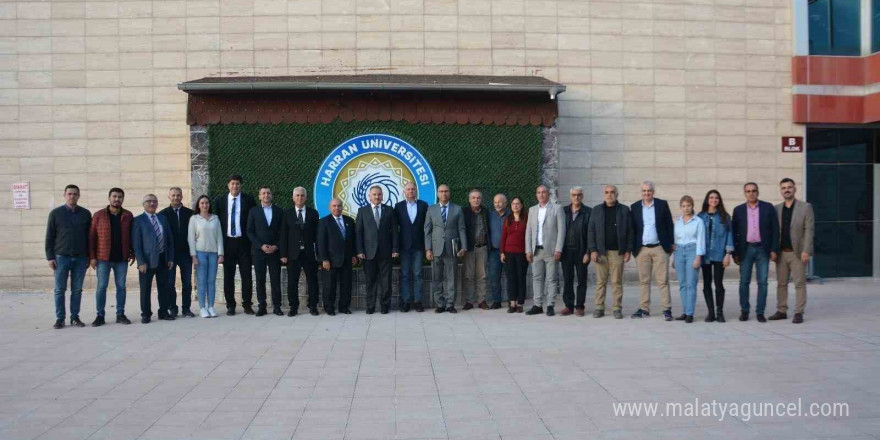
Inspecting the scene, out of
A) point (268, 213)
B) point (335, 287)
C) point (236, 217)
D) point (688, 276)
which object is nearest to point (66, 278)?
point (236, 217)

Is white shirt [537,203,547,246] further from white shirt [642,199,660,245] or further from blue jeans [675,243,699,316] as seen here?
blue jeans [675,243,699,316]

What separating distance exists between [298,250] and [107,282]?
2.52 meters

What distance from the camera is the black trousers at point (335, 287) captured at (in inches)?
394

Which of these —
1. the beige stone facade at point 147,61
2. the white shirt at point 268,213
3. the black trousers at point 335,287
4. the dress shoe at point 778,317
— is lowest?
the dress shoe at point 778,317

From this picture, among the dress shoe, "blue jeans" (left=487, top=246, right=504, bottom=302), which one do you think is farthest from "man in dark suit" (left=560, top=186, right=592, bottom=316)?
the dress shoe

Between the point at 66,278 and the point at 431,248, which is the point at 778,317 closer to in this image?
the point at 431,248

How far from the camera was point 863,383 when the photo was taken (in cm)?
582

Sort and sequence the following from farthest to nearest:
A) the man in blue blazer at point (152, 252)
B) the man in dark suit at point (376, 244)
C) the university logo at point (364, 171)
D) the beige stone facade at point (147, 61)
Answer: the beige stone facade at point (147, 61), the university logo at point (364, 171), the man in dark suit at point (376, 244), the man in blue blazer at point (152, 252)

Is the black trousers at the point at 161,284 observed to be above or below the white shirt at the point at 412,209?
below

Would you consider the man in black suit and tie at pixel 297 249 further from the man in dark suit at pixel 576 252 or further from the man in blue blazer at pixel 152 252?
the man in dark suit at pixel 576 252

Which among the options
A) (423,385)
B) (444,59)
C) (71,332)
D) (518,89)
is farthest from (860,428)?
(444,59)

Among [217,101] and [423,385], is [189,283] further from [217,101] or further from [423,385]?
[423,385]

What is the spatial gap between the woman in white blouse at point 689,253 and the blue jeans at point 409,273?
3.64 metres

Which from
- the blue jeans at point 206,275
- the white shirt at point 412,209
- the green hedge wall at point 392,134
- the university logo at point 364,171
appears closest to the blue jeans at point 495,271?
the white shirt at point 412,209
